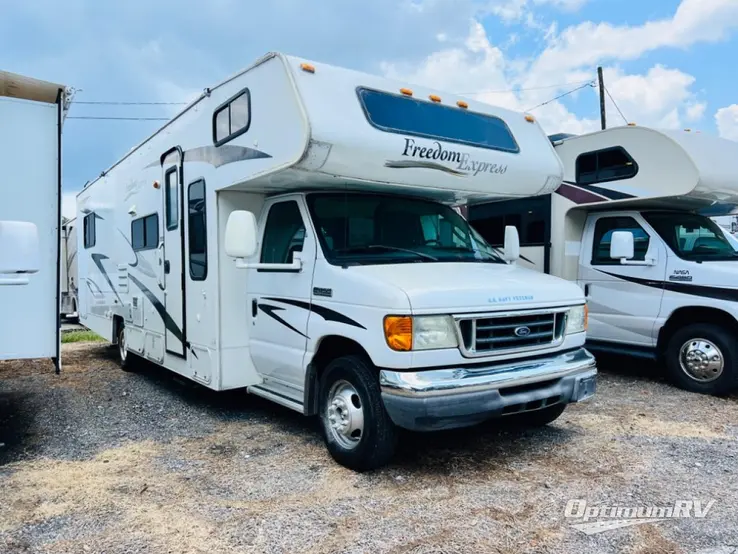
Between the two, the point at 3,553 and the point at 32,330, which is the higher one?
the point at 32,330

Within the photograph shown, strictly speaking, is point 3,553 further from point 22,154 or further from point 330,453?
point 22,154

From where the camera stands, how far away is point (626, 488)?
4.17m

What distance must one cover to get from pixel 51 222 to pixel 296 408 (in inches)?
92.9

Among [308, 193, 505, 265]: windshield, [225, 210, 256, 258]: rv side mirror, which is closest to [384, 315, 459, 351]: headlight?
[308, 193, 505, 265]: windshield

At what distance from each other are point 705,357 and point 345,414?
14.8 feet

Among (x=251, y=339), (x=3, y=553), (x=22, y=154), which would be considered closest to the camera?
(x=3, y=553)

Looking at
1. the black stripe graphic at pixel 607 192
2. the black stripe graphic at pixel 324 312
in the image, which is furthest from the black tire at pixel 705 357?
the black stripe graphic at pixel 324 312

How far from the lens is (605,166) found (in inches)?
308

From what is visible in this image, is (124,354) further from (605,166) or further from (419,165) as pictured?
(605,166)

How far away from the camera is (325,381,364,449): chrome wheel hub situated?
4391 mm

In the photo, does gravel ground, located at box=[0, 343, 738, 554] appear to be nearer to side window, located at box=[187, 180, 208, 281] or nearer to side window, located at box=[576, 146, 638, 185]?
side window, located at box=[187, 180, 208, 281]

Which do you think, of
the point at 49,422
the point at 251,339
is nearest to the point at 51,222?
the point at 251,339

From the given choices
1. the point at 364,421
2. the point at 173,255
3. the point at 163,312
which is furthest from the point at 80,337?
the point at 364,421

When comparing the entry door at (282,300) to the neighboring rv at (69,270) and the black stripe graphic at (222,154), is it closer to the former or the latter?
the black stripe graphic at (222,154)
